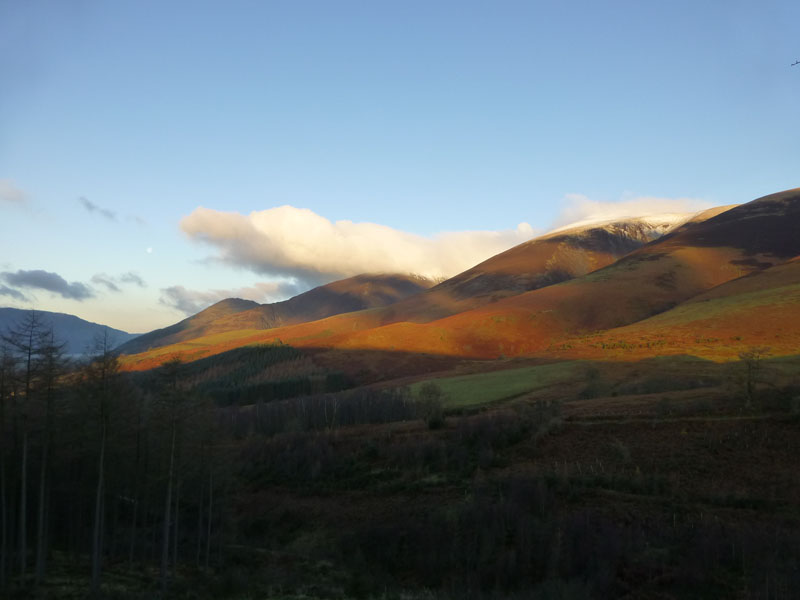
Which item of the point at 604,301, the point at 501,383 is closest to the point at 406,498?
the point at 501,383

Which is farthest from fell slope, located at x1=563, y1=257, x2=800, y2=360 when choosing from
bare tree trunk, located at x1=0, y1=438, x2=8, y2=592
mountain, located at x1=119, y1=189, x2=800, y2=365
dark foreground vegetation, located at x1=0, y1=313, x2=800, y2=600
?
Result: bare tree trunk, located at x1=0, y1=438, x2=8, y2=592

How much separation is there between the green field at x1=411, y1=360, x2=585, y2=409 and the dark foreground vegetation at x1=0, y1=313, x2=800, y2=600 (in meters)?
13.4

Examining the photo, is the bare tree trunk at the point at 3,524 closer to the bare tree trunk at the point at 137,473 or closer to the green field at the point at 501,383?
the bare tree trunk at the point at 137,473

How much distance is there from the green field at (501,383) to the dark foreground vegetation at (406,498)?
43.8ft

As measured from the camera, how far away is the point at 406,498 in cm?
3734

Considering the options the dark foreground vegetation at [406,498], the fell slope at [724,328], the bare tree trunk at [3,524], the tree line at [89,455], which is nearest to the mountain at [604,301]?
the fell slope at [724,328]

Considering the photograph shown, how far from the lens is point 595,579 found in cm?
2148

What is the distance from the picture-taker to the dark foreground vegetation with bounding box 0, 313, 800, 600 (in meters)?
23.2

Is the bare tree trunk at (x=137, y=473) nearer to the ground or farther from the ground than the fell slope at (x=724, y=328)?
nearer to the ground

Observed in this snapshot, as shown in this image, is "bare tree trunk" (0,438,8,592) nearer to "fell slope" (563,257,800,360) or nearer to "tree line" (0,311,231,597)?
"tree line" (0,311,231,597)

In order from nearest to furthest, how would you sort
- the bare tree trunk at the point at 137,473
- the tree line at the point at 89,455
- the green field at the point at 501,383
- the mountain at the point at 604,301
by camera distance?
the tree line at the point at 89,455 < the bare tree trunk at the point at 137,473 < the green field at the point at 501,383 < the mountain at the point at 604,301

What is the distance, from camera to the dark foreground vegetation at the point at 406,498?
23.2 m

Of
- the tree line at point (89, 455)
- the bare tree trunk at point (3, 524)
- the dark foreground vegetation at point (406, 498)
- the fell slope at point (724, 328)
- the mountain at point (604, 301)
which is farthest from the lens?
the mountain at point (604, 301)

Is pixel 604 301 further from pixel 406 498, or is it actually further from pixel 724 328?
pixel 406 498
